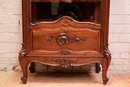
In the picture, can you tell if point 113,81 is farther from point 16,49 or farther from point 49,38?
point 16,49

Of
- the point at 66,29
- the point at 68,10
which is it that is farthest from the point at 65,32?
the point at 68,10

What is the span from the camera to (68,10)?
1528 mm

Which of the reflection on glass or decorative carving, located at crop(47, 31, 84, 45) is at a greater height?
the reflection on glass

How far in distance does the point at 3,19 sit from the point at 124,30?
105 cm

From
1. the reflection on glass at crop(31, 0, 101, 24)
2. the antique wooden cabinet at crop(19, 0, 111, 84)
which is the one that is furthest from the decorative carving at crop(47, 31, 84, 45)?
the reflection on glass at crop(31, 0, 101, 24)

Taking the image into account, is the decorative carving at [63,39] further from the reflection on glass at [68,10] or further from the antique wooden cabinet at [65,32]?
the reflection on glass at [68,10]

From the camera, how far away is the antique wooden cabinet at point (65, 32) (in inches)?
59.2

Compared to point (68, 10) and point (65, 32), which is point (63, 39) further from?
point (68, 10)

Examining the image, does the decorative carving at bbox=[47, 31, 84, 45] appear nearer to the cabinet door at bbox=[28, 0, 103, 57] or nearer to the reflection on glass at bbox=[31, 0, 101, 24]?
the cabinet door at bbox=[28, 0, 103, 57]

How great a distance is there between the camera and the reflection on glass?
1.52 meters

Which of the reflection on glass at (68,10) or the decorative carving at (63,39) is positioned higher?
the reflection on glass at (68,10)

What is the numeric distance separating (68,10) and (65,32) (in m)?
0.16

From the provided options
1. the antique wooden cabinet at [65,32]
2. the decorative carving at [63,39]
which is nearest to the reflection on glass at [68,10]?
the antique wooden cabinet at [65,32]

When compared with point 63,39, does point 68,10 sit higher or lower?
higher
